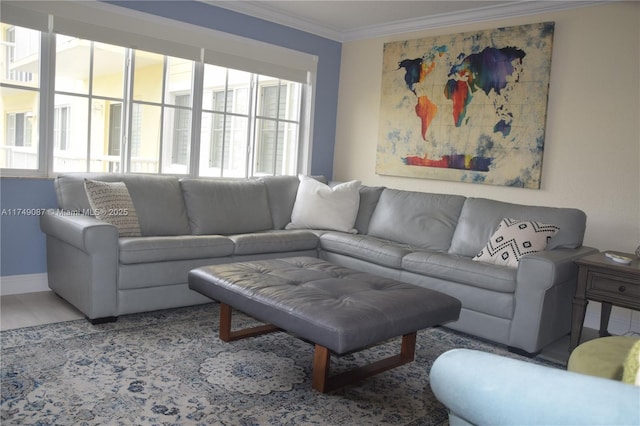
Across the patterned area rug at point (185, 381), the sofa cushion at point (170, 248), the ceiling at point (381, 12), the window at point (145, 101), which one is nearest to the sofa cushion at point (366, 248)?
the patterned area rug at point (185, 381)

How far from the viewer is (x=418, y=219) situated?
421 cm

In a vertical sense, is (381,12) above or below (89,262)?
above

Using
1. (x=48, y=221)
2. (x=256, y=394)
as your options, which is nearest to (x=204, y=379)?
(x=256, y=394)

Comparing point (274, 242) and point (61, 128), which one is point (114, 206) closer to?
point (61, 128)

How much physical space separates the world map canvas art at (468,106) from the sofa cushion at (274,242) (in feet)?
4.40

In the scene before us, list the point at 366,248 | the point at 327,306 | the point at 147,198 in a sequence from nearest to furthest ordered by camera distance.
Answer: the point at 327,306
the point at 147,198
the point at 366,248

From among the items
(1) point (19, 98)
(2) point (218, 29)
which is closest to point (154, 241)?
(1) point (19, 98)

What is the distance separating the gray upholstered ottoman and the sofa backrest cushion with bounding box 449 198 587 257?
1.20 metres

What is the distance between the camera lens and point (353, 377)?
2.54 meters

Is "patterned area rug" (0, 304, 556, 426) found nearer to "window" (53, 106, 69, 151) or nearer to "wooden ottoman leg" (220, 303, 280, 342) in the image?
"wooden ottoman leg" (220, 303, 280, 342)

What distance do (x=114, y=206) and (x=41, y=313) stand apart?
79 centimetres

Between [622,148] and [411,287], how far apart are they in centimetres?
209

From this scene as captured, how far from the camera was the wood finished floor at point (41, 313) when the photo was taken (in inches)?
122

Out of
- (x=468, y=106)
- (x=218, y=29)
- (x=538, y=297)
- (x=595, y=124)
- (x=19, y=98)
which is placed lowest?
(x=538, y=297)
